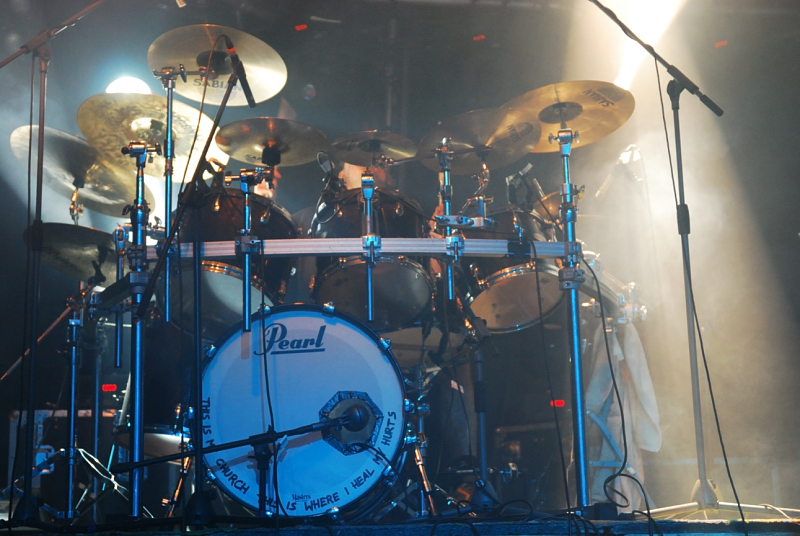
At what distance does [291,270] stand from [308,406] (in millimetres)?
1047

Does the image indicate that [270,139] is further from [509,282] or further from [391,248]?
[509,282]

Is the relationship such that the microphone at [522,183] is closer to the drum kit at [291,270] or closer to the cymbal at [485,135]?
the drum kit at [291,270]

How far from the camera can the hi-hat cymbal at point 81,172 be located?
4.07 metres

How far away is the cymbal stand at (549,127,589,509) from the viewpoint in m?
3.03

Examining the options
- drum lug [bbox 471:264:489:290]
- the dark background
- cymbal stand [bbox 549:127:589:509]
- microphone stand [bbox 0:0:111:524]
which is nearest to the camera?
microphone stand [bbox 0:0:111:524]

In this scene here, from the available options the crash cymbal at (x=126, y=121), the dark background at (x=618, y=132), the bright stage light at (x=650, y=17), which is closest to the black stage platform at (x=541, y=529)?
the crash cymbal at (x=126, y=121)

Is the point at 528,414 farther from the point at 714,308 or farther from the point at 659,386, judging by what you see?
the point at 714,308

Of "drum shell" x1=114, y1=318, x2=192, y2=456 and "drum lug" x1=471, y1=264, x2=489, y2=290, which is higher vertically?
"drum lug" x1=471, y1=264, x2=489, y2=290

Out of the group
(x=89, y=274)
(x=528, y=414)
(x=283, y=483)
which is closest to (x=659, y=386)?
(x=528, y=414)

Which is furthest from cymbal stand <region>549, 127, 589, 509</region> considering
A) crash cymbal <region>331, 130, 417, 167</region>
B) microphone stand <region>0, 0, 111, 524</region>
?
microphone stand <region>0, 0, 111, 524</region>

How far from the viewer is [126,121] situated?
3932mm


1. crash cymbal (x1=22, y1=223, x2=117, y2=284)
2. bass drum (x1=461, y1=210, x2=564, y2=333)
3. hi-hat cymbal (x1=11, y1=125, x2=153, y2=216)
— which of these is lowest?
bass drum (x1=461, y1=210, x2=564, y2=333)

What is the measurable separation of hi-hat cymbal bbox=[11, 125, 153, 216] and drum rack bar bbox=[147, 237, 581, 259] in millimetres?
1139

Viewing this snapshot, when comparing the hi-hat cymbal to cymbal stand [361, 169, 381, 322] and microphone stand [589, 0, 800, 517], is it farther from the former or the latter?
microphone stand [589, 0, 800, 517]
